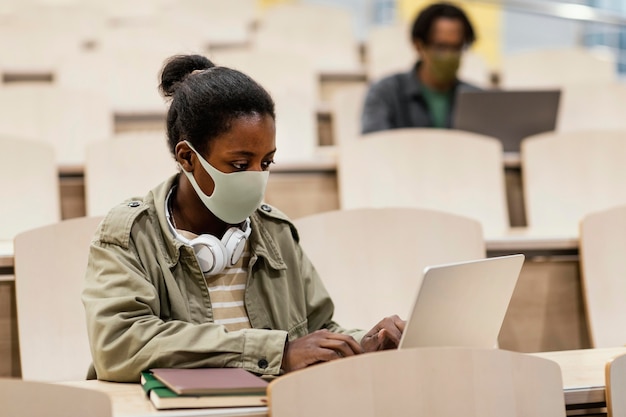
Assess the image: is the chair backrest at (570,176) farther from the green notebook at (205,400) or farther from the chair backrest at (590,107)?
the green notebook at (205,400)

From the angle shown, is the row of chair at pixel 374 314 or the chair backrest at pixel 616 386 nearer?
the row of chair at pixel 374 314

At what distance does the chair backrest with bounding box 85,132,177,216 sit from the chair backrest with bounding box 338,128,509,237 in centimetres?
52

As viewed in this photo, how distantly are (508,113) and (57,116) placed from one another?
4.77 feet

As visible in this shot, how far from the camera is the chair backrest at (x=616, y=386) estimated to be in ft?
4.64

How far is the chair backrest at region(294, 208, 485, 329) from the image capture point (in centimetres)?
206

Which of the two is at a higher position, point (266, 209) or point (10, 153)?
point (10, 153)

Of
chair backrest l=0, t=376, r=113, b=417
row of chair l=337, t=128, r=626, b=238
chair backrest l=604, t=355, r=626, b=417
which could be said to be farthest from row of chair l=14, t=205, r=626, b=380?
chair backrest l=0, t=376, r=113, b=417

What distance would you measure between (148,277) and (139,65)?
2550 millimetres

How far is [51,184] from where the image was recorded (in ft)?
8.29

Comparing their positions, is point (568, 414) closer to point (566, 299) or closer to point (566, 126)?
→ point (566, 299)

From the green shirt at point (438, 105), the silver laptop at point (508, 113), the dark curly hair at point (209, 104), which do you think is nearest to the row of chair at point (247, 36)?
the green shirt at point (438, 105)

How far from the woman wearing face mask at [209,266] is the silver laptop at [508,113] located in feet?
4.95

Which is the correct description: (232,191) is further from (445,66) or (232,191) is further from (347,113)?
(347,113)

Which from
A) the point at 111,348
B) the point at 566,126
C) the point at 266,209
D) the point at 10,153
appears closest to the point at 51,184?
the point at 10,153
